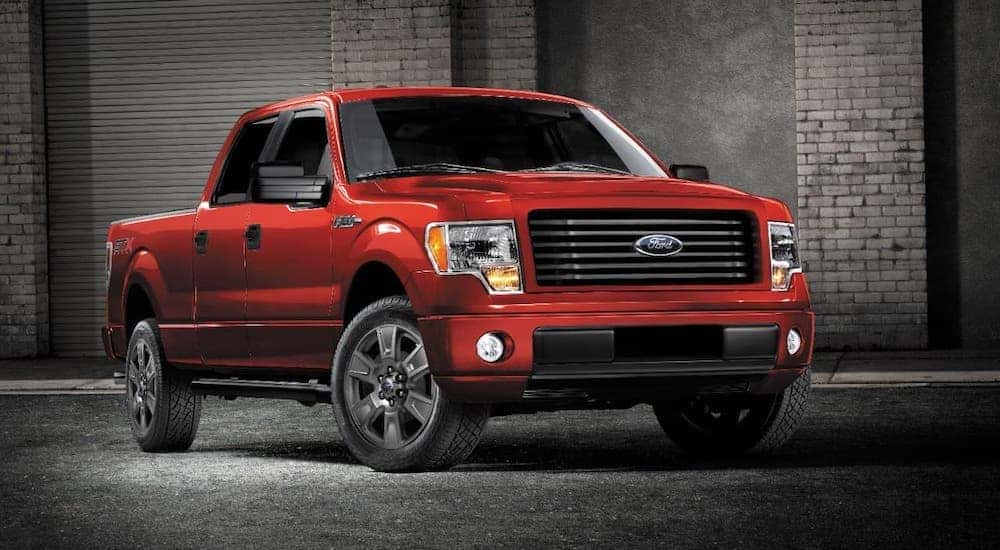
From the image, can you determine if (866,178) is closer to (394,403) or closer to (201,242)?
(201,242)

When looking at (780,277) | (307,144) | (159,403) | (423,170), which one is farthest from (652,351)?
(159,403)

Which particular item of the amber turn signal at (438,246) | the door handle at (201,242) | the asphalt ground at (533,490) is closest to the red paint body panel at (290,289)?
the door handle at (201,242)

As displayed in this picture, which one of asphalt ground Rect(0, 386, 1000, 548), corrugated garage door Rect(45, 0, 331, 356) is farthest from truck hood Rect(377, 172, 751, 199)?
corrugated garage door Rect(45, 0, 331, 356)

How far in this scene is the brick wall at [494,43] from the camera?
18.2 meters

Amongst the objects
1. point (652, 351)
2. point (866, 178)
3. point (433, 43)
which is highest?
point (433, 43)

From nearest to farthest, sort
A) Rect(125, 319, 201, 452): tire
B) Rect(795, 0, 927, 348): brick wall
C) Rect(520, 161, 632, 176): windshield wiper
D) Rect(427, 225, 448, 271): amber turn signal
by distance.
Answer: Rect(427, 225, 448, 271): amber turn signal → Rect(520, 161, 632, 176): windshield wiper → Rect(125, 319, 201, 452): tire → Rect(795, 0, 927, 348): brick wall

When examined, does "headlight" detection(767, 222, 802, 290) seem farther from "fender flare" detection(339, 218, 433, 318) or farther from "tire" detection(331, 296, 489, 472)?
"fender flare" detection(339, 218, 433, 318)

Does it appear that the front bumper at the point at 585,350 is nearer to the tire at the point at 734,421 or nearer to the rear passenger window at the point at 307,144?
the tire at the point at 734,421

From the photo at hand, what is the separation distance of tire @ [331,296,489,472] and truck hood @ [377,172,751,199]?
1.89 feet

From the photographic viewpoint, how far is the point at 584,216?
7.67 metres

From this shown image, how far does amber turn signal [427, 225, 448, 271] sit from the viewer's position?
757 centimetres

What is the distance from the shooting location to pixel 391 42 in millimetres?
18250

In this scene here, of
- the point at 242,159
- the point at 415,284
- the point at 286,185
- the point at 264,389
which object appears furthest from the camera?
the point at 242,159

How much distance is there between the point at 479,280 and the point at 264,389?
1.94 metres
